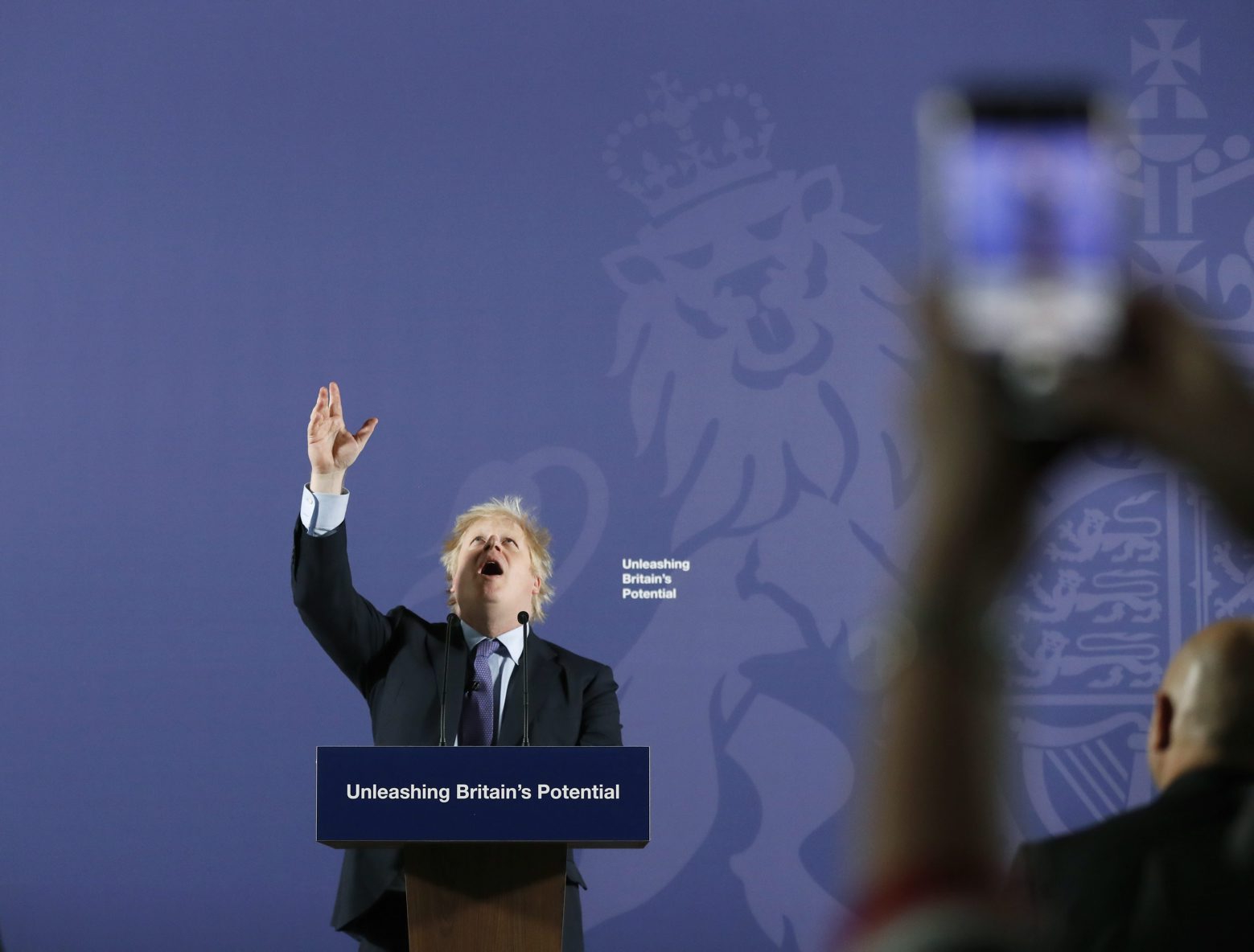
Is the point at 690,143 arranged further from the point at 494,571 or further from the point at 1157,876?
the point at 1157,876

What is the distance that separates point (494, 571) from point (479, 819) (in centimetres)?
84

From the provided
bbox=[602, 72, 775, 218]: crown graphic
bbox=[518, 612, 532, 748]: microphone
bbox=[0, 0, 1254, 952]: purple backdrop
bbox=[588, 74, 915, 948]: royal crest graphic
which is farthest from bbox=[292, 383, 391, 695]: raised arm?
bbox=[602, 72, 775, 218]: crown graphic

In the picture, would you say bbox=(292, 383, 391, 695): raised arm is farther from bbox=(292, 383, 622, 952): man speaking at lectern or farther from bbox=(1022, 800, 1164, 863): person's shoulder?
bbox=(1022, 800, 1164, 863): person's shoulder

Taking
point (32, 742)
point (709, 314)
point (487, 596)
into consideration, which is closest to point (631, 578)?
point (709, 314)

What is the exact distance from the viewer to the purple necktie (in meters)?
3.02

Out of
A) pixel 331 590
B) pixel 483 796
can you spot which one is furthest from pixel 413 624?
pixel 483 796

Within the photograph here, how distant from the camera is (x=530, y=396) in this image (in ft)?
15.9

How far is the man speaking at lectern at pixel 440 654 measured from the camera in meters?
3.01

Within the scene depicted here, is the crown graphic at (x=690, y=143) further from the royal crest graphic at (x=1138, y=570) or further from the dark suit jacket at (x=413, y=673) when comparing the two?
the dark suit jacket at (x=413, y=673)

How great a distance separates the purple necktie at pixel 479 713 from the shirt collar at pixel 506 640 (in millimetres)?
62

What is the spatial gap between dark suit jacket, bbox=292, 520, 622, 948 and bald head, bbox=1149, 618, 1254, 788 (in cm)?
191

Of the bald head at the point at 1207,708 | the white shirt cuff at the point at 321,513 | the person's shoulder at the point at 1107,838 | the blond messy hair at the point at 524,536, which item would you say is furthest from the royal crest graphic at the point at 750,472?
the person's shoulder at the point at 1107,838

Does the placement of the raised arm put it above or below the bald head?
above

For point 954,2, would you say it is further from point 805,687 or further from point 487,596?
point 487,596
